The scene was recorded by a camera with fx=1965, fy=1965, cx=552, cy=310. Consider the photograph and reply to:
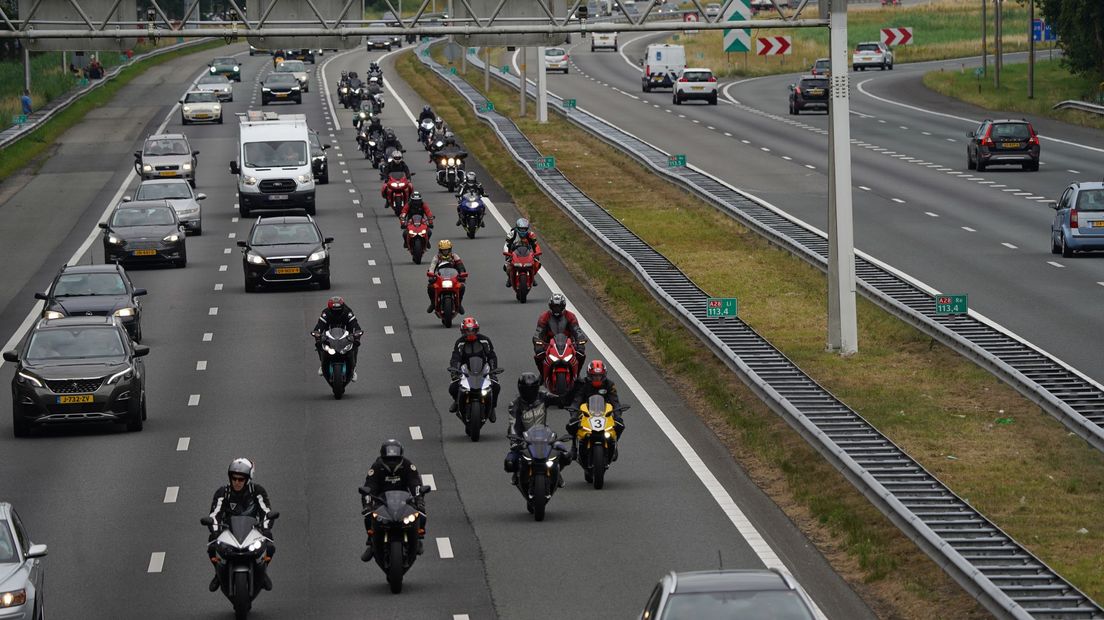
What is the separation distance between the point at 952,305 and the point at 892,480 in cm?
922

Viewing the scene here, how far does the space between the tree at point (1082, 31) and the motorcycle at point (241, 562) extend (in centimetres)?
6772

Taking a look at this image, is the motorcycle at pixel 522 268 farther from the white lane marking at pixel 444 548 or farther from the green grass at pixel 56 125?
the green grass at pixel 56 125

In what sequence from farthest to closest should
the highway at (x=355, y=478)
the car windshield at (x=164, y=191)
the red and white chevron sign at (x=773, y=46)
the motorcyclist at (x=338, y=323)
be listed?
the red and white chevron sign at (x=773, y=46) < the car windshield at (x=164, y=191) < the motorcyclist at (x=338, y=323) < the highway at (x=355, y=478)

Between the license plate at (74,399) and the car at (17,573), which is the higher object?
the car at (17,573)

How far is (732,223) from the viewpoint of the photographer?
46906 millimetres

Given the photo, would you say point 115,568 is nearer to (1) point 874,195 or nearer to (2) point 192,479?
(2) point 192,479

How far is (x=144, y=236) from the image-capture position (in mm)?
43219

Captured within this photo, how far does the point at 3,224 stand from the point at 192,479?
3182 centimetres

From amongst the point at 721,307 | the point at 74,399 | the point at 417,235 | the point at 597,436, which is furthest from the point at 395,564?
the point at 417,235

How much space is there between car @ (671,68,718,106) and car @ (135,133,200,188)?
30.4 m

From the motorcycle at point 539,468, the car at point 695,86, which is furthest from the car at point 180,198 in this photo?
the car at point 695,86

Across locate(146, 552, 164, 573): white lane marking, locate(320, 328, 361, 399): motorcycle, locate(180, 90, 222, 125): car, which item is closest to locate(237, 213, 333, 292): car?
locate(320, 328, 361, 399): motorcycle

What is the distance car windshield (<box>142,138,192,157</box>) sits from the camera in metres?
60.9

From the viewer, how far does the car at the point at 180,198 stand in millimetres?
49250
